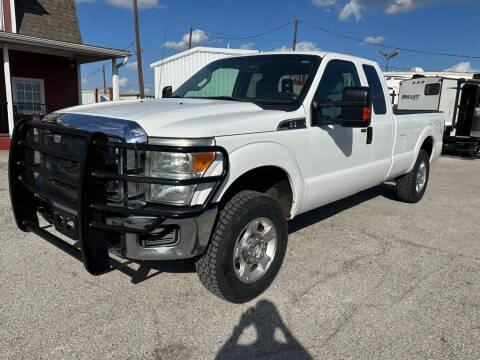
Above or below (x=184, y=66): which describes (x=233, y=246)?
below

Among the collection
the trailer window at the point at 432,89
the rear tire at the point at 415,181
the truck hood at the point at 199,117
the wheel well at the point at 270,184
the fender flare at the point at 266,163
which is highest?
the trailer window at the point at 432,89

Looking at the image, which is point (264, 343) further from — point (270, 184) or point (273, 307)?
point (270, 184)

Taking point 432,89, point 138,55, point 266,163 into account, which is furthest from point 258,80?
point 138,55

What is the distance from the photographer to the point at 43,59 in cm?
1381

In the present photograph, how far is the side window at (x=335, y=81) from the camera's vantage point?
3.70 meters

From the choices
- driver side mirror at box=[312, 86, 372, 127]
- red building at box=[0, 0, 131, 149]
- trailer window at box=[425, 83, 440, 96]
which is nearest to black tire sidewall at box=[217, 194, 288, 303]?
driver side mirror at box=[312, 86, 372, 127]

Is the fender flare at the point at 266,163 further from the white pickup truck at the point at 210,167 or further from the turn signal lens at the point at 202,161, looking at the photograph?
the turn signal lens at the point at 202,161

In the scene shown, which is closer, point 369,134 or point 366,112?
point 366,112

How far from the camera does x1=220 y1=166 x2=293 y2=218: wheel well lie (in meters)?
3.16

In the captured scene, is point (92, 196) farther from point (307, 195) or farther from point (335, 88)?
point (335, 88)

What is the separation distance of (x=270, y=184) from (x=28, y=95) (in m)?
13.1

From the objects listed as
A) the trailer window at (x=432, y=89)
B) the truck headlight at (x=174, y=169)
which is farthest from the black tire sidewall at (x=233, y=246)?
the trailer window at (x=432, y=89)

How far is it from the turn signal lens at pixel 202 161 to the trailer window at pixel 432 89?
14263mm

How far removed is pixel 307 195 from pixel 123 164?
1.74 m
